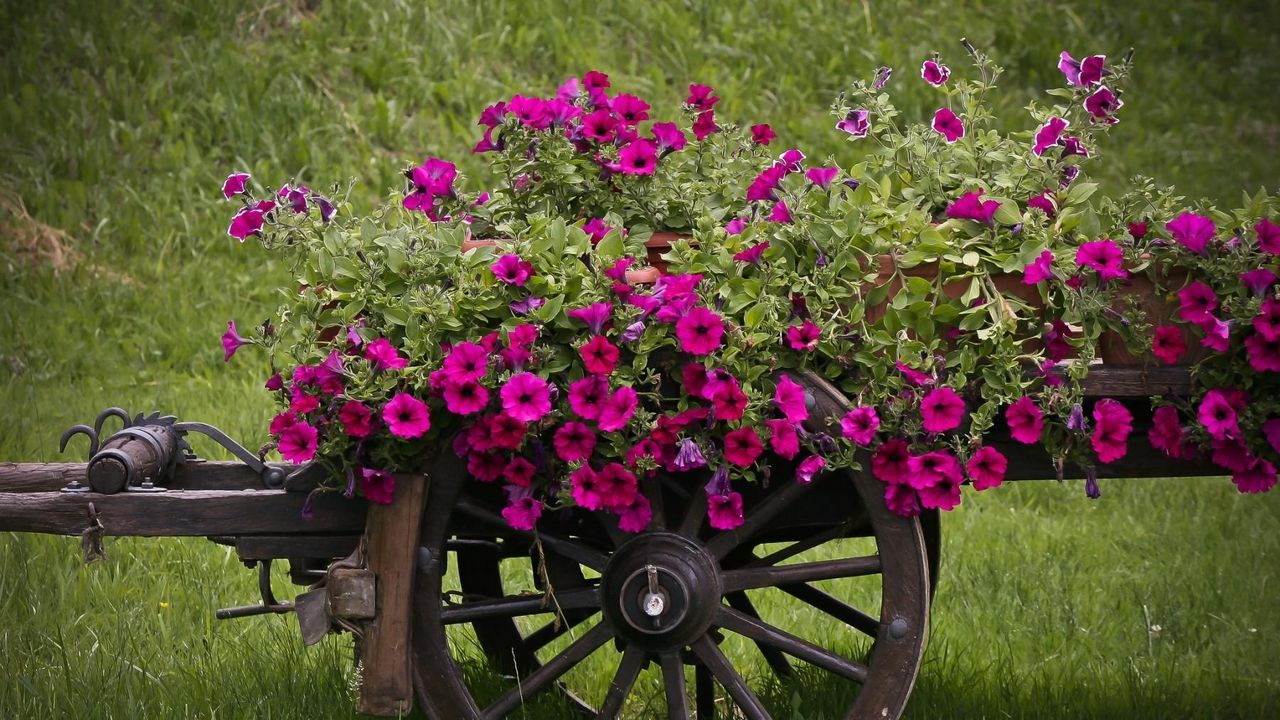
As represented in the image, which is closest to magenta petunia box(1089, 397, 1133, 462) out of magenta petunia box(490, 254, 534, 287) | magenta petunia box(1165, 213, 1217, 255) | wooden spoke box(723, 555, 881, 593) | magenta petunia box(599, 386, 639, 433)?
magenta petunia box(1165, 213, 1217, 255)

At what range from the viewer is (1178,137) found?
30.0ft

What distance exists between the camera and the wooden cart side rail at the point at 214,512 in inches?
106

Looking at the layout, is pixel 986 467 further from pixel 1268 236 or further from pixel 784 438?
pixel 1268 236

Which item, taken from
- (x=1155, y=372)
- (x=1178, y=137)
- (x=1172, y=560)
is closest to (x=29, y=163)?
(x=1172, y=560)

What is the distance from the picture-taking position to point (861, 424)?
2.42 m

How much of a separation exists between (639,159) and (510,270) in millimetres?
412

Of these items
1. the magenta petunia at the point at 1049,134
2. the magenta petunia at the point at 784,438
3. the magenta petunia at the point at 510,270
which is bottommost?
the magenta petunia at the point at 784,438

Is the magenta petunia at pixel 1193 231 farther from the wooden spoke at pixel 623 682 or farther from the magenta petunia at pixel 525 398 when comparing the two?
the wooden spoke at pixel 623 682

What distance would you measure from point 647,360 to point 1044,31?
313 inches

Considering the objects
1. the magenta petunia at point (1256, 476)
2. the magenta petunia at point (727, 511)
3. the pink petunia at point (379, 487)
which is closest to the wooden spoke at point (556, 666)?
the magenta petunia at point (727, 511)

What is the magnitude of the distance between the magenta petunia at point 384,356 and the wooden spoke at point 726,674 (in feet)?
2.53

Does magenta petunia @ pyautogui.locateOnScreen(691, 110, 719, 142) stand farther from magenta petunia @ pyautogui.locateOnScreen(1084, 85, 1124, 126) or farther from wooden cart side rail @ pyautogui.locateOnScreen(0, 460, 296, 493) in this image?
wooden cart side rail @ pyautogui.locateOnScreen(0, 460, 296, 493)

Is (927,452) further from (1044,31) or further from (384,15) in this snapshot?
(1044,31)

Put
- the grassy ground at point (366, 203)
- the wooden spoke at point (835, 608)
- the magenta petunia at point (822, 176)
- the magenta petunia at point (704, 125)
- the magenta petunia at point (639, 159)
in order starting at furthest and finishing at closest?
the grassy ground at point (366, 203), the wooden spoke at point (835, 608), the magenta petunia at point (704, 125), the magenta petunia at point (639, 159), the magenta petunia at point (822, 176)
